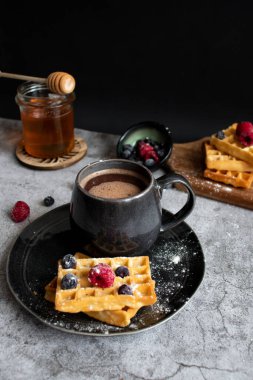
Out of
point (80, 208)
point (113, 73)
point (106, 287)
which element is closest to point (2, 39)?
point (113, 73)

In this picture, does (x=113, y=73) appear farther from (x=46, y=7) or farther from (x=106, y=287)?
(x=106, y=287)

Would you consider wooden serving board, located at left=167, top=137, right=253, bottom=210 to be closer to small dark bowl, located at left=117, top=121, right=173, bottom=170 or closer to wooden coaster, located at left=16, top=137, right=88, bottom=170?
small dark bowl, located at left=117, top=121, right=173, bottom=170

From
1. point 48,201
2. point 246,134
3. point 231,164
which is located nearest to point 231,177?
point 231,164

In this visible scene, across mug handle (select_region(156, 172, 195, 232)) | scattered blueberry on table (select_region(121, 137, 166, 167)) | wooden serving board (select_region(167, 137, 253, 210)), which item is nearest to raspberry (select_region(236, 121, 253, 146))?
wooden serving board (select_region(167, 137, 253, 210))

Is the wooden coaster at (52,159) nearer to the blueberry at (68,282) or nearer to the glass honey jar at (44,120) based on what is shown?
the glass honey jar at (44,120)

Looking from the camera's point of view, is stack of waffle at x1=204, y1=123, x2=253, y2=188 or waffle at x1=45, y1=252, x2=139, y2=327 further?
stack of waffle at x1=204, y1=123, x2=253, y2=188

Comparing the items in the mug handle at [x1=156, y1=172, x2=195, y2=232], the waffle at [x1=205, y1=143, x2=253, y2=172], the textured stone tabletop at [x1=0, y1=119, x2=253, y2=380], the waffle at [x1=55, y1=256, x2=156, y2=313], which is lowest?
the textured stone tabletop at [x1=0, y1=119, x2=253, y2=380]

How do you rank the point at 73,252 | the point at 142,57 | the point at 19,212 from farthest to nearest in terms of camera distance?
the point at 142,57 < the point at 19,212 < the point at 73,252

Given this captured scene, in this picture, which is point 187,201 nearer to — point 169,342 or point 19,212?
point 169,342
